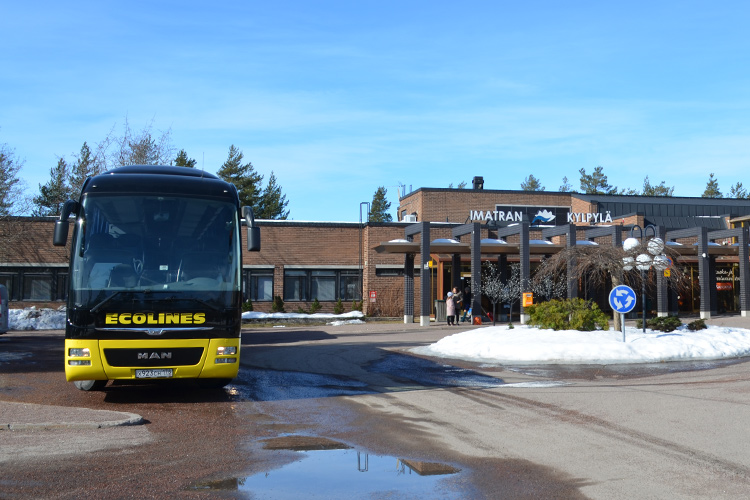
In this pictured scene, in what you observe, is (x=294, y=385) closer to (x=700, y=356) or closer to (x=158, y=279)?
(x=158, y=279)

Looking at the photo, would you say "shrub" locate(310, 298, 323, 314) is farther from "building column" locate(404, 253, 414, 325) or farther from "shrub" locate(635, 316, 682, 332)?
"shrub" locate(635, 316, 682, 332)

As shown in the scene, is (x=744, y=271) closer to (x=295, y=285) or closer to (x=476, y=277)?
(x=476, y=277)

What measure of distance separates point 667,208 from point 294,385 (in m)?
46.7

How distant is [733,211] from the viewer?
54.2 meters

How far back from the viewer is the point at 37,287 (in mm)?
38219

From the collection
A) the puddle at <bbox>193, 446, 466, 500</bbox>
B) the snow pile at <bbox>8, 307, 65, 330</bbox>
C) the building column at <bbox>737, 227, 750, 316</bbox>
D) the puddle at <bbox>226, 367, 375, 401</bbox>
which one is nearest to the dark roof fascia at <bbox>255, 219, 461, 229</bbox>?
the snow pile at <bbox>8, 307, 65, 330</bbox>

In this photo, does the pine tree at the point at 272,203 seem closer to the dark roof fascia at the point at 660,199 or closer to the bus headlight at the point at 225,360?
the dark roof fascia at the point at 660,199

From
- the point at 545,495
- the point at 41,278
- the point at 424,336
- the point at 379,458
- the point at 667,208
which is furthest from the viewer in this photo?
the point at 667,208

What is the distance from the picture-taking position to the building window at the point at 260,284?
3972 centimetres

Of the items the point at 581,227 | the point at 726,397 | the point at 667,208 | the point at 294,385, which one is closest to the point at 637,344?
the point at 726,397

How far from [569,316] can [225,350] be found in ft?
40.1

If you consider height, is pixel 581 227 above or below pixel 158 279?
above

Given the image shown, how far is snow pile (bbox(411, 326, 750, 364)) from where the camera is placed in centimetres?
1593

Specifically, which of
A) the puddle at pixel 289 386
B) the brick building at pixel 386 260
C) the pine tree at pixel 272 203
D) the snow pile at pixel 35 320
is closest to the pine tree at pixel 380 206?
the pine tree at pixel 272 203
